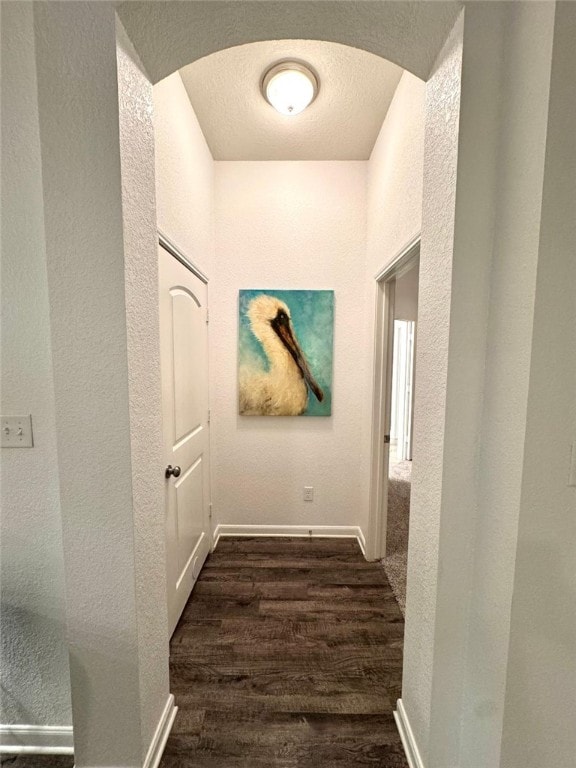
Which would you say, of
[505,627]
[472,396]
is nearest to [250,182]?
[472,396]

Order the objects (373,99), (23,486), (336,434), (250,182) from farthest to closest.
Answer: (336,434), (250,182), (373,99), (23,486)

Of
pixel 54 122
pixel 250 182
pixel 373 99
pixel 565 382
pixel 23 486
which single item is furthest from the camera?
pixel 250 182

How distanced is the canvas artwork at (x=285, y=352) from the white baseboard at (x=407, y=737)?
160 centimetres

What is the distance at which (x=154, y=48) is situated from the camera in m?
0.97

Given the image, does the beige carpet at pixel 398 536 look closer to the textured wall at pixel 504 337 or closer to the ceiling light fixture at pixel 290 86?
the textured wall at pixel 504 337

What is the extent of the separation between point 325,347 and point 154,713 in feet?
6.77

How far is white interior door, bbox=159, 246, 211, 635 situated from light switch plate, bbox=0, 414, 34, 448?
0.53 m

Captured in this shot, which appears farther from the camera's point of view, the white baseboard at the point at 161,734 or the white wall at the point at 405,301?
the white wall at the point at 405,301

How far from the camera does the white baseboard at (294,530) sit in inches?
99.0

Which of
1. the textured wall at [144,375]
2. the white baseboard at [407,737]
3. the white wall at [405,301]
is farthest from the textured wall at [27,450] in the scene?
the white wall at [405,301]

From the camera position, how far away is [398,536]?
257cm

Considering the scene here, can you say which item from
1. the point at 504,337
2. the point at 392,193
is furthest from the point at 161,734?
the point at 392,193

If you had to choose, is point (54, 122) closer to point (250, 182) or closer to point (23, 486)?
point (23, 486)

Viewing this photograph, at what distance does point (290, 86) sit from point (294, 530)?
9.22ft
